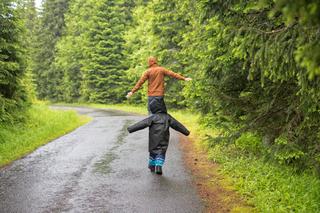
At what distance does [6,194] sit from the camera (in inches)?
268

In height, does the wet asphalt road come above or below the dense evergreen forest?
below

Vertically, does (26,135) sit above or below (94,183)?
above

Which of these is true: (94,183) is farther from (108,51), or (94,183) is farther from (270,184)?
(108,51)

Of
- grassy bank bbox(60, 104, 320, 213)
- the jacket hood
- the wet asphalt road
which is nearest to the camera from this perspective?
grassy bank bbox(60, 104, 320, 213)

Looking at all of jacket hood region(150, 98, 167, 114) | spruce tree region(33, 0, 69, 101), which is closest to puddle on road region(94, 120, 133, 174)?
jacket hood region(150, 98, 167, 114)

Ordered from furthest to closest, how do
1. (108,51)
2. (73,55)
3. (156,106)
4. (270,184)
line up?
(73,55)
(108,51)
(156,106)
(270,184)

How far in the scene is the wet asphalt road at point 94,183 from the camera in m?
6.09

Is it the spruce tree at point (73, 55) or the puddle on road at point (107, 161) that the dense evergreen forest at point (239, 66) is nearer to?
the puddle on road at point (107, 161)

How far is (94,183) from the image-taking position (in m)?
7.42

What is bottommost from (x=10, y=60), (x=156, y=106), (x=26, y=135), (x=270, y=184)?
(x=26, y=135)

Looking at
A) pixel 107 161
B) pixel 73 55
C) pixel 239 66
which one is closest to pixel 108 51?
pixel 73 55

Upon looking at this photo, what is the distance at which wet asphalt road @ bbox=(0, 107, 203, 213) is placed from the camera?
6.09 metres

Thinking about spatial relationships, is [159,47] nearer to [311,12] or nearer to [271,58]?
[271,58]

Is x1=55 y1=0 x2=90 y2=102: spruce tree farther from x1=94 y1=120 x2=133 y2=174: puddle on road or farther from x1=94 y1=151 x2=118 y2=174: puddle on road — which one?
x1=94 y1=151 x2=118 y2=174: puddle on road
